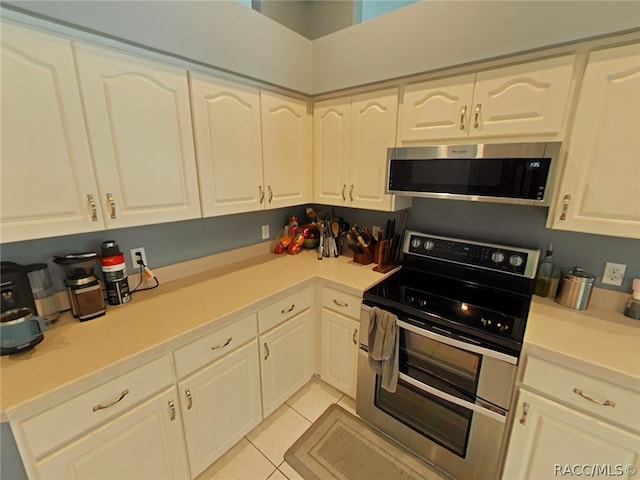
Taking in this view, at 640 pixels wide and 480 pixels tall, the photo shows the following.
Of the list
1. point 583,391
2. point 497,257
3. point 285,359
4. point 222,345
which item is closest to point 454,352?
point 583,391

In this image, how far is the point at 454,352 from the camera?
131 centimetres

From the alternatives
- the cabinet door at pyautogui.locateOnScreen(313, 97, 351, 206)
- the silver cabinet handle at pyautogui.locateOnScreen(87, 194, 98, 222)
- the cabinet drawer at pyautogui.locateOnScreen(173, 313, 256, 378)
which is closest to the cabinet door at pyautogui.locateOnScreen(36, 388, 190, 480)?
the cabinet drawer at pyautogui.locateOnScreen(173, 313, 256, 378)

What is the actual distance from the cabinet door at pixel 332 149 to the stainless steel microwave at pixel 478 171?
39 centimetres

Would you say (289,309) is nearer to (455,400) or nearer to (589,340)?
(455,400)

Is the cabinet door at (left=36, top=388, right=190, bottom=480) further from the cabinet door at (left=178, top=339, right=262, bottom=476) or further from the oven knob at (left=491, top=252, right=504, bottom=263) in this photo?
the oven knob at (left=491, top=252, right=504, bottom=263)

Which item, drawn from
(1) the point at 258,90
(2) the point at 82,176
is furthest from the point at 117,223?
(1) the point at 258,90

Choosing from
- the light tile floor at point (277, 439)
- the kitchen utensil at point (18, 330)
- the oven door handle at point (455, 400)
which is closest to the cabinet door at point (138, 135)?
the kitchen utensil at point (18, 330)

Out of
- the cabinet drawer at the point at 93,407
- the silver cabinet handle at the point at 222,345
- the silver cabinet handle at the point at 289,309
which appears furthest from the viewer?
the silver cabinet handle at the point at 289,309

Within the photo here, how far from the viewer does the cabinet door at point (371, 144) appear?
166 centimetres

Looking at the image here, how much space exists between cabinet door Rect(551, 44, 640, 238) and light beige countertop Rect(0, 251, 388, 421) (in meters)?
1.03

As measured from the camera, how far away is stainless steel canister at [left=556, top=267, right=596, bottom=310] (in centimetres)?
135

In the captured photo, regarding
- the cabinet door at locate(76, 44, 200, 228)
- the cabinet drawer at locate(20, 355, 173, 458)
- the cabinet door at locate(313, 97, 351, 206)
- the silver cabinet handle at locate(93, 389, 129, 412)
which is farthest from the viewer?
the cabinet door at locate(313, 97, 351, 206)

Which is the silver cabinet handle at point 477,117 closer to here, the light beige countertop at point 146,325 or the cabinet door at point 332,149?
the cabinet door at point 332,149

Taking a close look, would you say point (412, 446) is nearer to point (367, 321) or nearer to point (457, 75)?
point (367, 321)
